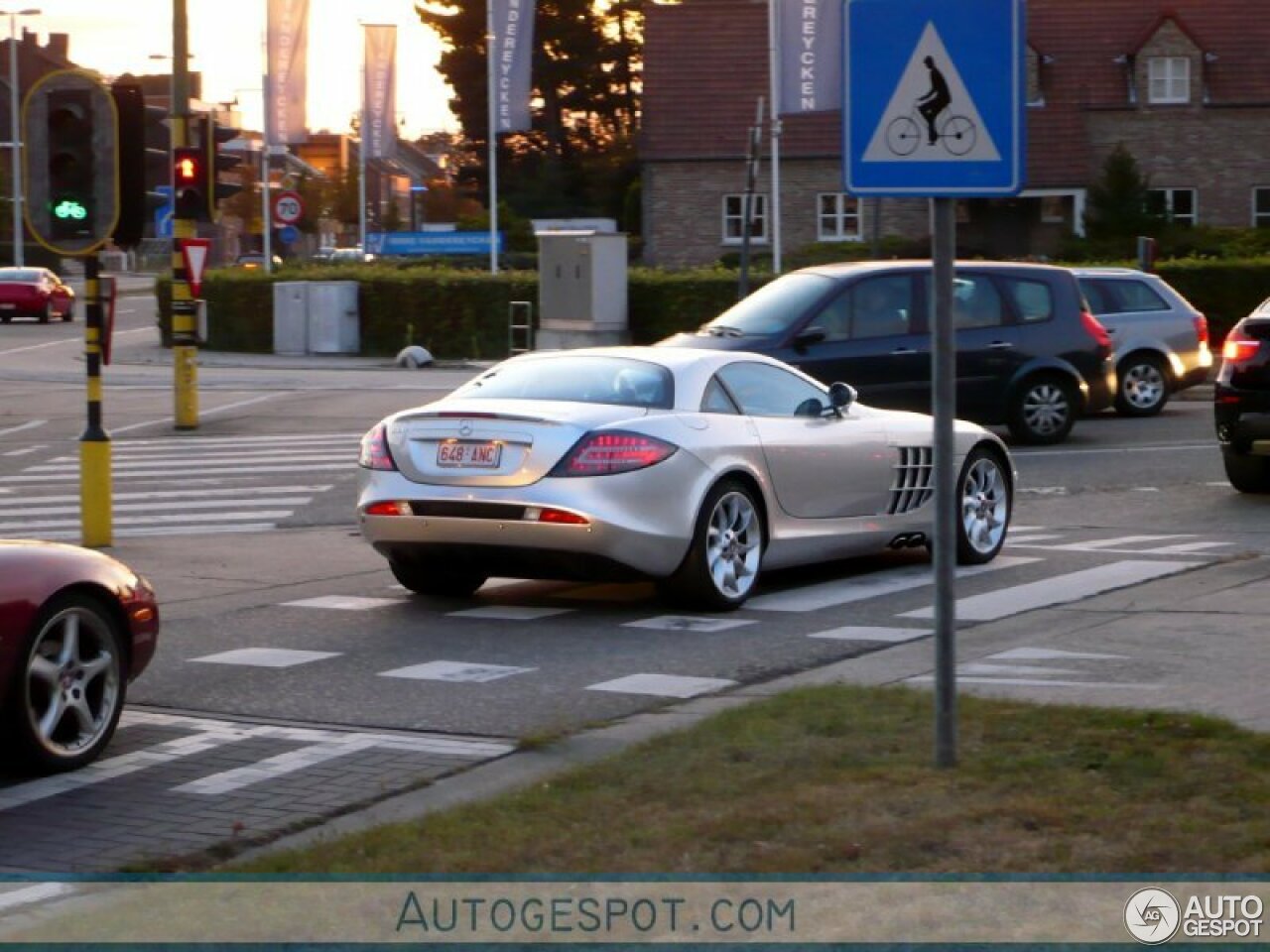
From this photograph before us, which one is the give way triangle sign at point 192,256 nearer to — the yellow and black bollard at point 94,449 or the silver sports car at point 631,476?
the yellow and black bollard at point 94,449

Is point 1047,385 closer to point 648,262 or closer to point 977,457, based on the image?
point 977,457

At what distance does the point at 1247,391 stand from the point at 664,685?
8727mm

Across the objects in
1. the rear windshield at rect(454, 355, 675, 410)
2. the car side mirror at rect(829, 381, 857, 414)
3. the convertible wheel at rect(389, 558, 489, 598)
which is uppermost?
the rear windshield at rect(454, 355, 675, 410)

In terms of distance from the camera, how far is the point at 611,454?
36.3 feet

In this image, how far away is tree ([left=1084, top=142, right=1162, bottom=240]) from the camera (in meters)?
55.8

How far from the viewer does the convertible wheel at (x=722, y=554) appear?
37.0ft

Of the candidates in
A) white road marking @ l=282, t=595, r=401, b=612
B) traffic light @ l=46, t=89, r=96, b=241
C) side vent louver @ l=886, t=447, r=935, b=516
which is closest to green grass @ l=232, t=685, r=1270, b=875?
white road marking @ l=282, t=595, r=401, b=612

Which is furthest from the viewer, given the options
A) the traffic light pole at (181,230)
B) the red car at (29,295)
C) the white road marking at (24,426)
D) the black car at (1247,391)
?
the red car at (29,295)

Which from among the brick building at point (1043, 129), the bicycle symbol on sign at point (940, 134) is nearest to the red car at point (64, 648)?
the bicycle symbol on sign at point (940, 134)

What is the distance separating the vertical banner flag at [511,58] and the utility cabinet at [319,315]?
11.0 meters

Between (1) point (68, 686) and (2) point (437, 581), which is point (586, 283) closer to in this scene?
(2) point (437, 581)

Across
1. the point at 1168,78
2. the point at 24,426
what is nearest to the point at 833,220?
the point at 1168,78

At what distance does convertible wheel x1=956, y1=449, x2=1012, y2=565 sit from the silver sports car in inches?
21.3

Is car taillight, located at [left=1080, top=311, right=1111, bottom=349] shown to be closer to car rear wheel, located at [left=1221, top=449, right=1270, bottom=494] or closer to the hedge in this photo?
car rear wheel, located at [left=1221, top=449, right=1270, bottom=494]
